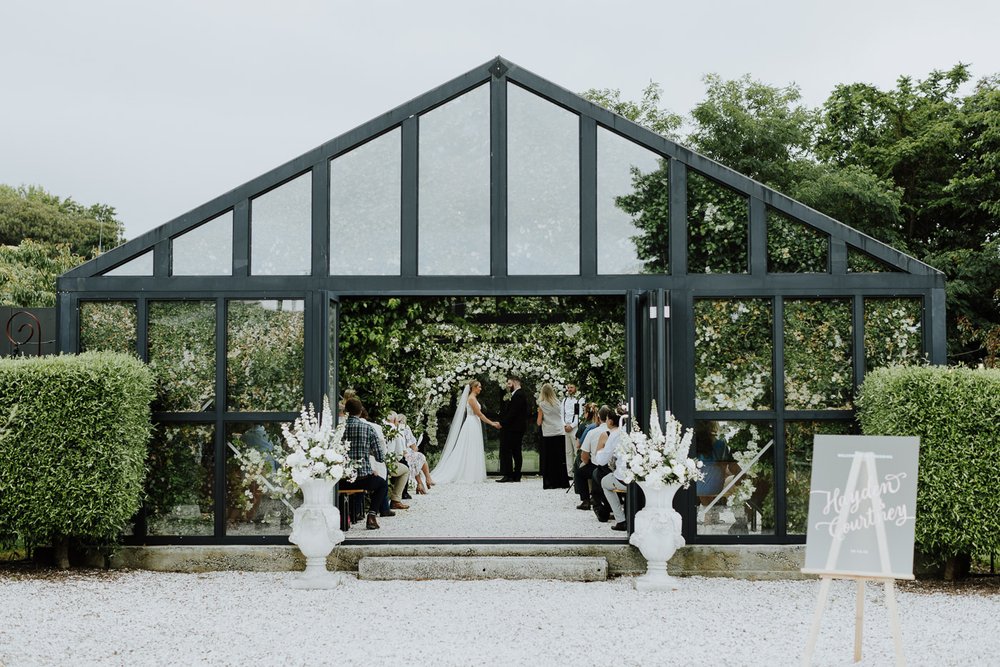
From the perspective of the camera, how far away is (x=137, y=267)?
7.67 m

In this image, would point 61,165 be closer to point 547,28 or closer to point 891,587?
point 547,28

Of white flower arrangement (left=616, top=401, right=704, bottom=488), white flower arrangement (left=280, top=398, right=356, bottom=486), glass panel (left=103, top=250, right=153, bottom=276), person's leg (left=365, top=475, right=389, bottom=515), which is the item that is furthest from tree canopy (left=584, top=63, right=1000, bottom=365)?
glass panel (left=103, top=250, right=153, bottom=276)

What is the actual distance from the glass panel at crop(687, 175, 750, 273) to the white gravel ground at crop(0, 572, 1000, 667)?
2.73m

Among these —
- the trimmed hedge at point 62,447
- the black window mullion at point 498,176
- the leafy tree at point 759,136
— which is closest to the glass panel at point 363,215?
the black window mullion at point 498,176

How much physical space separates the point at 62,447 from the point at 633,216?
16.8ft

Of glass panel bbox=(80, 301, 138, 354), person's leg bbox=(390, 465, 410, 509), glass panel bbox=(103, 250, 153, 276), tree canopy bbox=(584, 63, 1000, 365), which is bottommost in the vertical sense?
person's leg bbox=(390, 465, 410, 509)

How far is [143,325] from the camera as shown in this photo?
7.62 metres

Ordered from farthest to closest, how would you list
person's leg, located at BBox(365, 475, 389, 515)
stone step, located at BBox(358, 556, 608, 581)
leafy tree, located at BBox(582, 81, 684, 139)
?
leafy tree, located at BBox(582, 81, 684, 139) < person's leg, located at BBox(365, 475, 389, 515) < stone step, located at BBox(358, 556, 608, 581)

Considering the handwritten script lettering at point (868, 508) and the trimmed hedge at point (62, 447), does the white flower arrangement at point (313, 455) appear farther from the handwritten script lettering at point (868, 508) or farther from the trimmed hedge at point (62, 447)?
the handwritten script lettering at point (868, 508)

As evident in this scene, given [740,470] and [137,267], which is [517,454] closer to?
[740,470]

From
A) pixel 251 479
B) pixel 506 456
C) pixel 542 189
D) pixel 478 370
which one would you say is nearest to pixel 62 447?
pixel 251 479

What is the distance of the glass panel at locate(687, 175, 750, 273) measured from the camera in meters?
7.68

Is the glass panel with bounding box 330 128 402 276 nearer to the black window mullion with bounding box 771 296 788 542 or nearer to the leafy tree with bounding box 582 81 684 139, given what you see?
the black window mullion with bounding box 771 296 788 542

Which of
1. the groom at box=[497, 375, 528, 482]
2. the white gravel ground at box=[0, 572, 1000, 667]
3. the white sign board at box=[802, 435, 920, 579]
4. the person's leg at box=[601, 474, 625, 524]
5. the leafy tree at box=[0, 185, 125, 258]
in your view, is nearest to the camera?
the white sign board at box=[802, 435, 920, 579]
